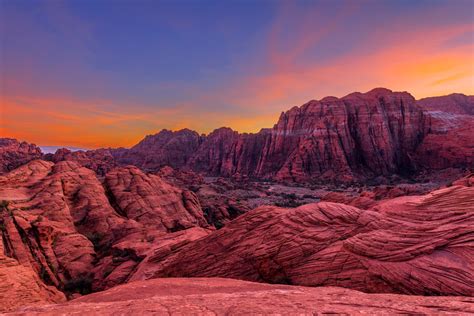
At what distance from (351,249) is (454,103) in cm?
20933

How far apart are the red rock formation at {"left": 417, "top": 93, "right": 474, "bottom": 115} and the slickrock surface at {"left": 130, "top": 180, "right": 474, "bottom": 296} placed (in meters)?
175

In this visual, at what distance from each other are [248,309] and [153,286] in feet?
19.7

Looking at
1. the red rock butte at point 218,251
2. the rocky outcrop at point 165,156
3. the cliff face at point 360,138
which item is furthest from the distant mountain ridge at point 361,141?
the red rock butte at point 218,251

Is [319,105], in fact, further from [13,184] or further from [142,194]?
[13,184]

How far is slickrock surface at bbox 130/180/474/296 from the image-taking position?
9039 mm

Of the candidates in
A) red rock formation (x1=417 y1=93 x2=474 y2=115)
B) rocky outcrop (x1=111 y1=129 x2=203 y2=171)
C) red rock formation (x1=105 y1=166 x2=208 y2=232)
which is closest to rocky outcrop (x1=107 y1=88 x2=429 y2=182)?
red rock formation (x1=417 y1=93 x2=474 y2=115)

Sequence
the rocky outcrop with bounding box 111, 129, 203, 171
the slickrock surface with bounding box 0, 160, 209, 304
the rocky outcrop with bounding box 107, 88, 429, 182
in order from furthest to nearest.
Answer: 1. the rocky outcrop with bounding box 111, 129, 203, 171
2. the rocky outcrop with bounding box 107, 88, 429, 182
3. the slickrock surface with bounding box 0, 160, 209, 304

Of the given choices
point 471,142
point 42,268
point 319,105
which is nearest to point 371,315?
point 42,268

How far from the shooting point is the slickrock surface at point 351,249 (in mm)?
9039

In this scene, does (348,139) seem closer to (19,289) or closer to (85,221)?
(85,221)

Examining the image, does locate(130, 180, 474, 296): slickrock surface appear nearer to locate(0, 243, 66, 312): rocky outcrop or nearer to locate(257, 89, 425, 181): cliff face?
locate(0, 243, 66, 312): rocky outcrop

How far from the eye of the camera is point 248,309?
6.10m

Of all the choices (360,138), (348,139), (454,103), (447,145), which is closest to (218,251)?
(348,139)

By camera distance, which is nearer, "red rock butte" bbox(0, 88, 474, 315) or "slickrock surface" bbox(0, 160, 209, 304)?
"red rock butte" bbox(0, 88, 474, 315)
